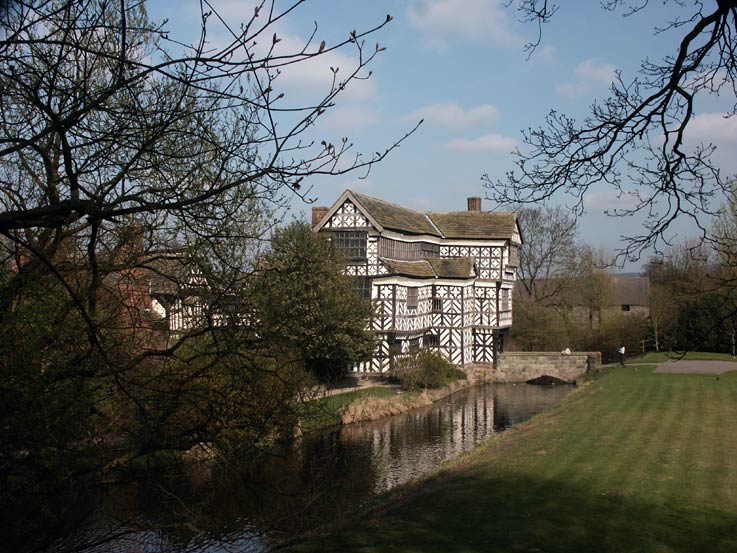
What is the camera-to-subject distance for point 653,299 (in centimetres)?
4138

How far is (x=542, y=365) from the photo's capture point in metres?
39.0

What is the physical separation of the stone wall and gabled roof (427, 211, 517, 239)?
671cm

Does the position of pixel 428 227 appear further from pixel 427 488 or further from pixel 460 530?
pixel 460 530

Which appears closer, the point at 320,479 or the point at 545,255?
the point at 320,479

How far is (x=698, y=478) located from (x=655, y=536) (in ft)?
12.0

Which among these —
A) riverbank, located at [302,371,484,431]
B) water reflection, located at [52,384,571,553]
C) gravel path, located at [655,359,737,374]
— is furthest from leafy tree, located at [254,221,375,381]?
gravel path, located at [655,359,737,374]

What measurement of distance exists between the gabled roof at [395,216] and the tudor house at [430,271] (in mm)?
67

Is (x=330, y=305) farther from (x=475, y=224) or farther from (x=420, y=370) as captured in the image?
(x=475, y=224)

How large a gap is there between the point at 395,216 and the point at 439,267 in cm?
364

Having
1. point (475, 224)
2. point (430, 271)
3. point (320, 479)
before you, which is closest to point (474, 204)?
point (475, 224)

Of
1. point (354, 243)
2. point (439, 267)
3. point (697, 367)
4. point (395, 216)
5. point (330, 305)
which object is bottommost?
point (697, 367)

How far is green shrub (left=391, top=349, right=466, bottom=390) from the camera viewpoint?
2953 centimetres

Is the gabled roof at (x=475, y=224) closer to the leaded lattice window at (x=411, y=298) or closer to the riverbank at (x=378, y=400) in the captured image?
the leaded lattice window at (x=411, y=298)

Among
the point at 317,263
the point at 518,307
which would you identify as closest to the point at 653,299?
the point at 518,307
